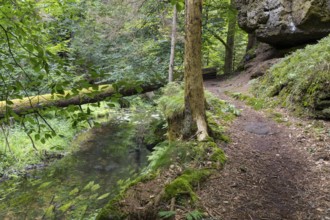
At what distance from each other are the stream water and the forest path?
2356 millimetres

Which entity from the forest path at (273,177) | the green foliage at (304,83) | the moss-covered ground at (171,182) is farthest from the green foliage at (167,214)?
the green foliage at (304,83)

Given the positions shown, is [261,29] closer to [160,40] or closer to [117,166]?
[160,40]

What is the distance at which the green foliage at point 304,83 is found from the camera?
6994 mm

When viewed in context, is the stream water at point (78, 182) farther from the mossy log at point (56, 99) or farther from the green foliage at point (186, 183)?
the mossy log at point (56, 99)

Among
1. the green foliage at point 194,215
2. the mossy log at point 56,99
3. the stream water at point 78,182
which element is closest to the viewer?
the mossy log at point 56,99

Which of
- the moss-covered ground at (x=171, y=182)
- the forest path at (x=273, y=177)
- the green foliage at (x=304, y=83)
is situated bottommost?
the forest path at (x=273, y=177)

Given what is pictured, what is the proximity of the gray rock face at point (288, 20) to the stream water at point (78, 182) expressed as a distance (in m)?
8.32

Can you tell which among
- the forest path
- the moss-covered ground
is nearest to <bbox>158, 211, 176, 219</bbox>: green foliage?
the moss-covered ground

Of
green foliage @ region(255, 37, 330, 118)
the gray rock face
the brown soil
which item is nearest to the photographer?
the brown soil

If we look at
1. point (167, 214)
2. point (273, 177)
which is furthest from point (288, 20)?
point (167, 214)

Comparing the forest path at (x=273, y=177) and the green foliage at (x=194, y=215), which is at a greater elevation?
the green foliage at (x=194, y=215)

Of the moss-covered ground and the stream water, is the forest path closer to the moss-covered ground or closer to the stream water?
the moss-covered ground

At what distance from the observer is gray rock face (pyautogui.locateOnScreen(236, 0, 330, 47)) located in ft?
37.2

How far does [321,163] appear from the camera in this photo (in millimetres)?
5164
